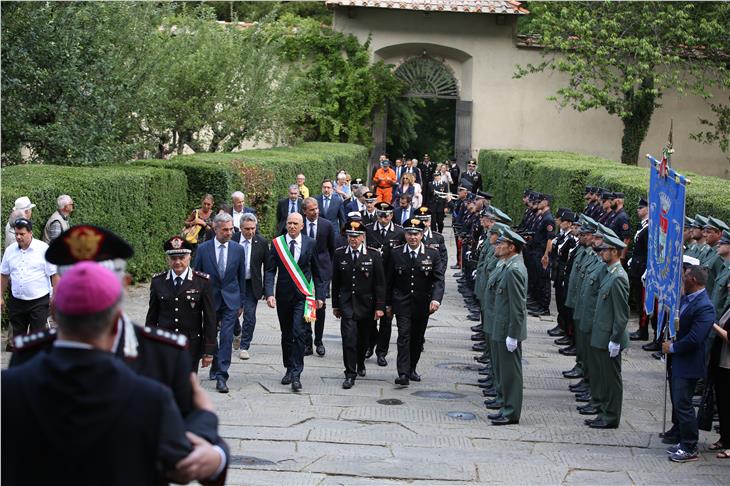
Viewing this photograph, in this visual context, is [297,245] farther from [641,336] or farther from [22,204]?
[641,336]

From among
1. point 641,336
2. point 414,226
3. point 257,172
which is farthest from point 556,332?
point 257,172

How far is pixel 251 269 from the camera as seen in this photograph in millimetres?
13484

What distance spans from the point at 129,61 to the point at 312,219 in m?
8.24

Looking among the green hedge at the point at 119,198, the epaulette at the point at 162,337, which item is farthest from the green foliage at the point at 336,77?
the epaulette at the point at 162,337

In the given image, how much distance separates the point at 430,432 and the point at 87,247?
6721 millimetres

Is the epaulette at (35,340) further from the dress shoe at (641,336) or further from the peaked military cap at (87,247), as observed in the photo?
the dress shoe at (641,336)

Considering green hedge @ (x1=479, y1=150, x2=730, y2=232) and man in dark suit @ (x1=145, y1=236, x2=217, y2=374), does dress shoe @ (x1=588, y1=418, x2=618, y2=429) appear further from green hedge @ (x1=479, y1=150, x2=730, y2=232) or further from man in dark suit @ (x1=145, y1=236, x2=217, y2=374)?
green hedge @ (x1=479, y1=150, x2=730, y2=232)

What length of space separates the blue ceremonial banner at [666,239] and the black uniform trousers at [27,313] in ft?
20.3

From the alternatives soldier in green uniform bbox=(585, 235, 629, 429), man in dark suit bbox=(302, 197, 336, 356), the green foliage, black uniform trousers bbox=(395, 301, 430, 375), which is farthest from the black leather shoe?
the green foliage

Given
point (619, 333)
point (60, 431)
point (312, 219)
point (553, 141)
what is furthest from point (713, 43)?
point (60, 431)

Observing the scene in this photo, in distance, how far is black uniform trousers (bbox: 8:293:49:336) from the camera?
11.6 metres

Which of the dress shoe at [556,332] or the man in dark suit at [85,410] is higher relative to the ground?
the man in dark suit at [85,410]

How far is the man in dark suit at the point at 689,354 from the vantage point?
31.8 ft

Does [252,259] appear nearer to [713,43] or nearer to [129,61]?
[129,61]
